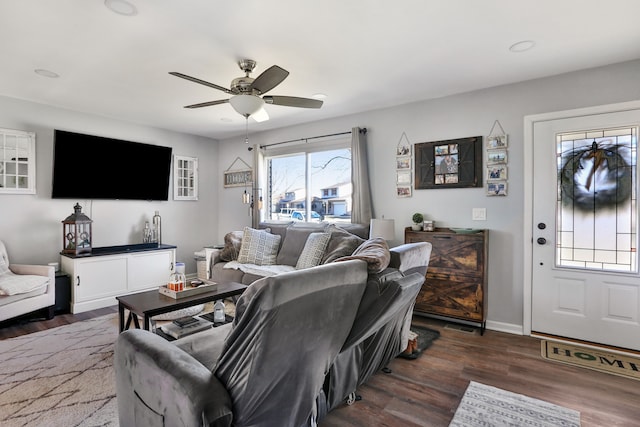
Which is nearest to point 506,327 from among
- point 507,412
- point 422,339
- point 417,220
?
point 422,339

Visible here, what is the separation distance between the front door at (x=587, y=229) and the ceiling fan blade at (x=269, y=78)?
255 centimetres

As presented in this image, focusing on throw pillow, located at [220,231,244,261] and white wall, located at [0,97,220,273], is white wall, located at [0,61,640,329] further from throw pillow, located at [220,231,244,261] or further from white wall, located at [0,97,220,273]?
throw pillow, located at [220,231,244,261]

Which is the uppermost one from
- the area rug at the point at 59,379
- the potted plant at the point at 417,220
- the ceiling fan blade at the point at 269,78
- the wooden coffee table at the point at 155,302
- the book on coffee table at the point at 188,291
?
the ceiling fan blade at the point at 269,78

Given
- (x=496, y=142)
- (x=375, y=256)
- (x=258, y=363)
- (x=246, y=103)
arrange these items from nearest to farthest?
(x=258, y=363), (x=375, y=256), (x=246, y=103), (x=496, y=142)

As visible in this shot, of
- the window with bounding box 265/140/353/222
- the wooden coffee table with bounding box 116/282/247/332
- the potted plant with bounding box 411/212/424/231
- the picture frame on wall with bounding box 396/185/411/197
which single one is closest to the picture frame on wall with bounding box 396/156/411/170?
the picture frame on wall with bounding box 396/185/411/197

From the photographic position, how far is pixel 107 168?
4.63 metres

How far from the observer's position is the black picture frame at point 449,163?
3.58 metres

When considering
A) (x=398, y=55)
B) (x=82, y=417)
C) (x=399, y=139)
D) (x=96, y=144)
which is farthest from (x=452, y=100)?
(x=96, y=144)

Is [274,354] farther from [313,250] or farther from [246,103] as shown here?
[313,250]

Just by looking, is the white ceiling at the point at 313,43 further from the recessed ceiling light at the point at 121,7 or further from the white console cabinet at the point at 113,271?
the white console cabinet at the point at 113,271

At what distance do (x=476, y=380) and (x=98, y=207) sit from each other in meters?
4.98

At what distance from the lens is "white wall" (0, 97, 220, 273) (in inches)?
156

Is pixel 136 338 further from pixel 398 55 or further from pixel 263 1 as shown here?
pixel 398 55

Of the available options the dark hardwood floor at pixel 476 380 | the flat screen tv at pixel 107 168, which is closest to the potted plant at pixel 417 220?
the dark hardwood floor at pixel 476 380
